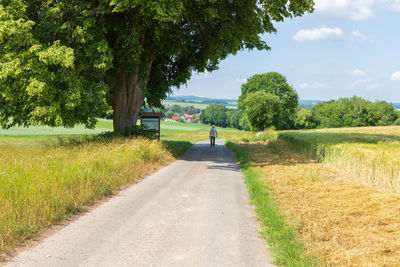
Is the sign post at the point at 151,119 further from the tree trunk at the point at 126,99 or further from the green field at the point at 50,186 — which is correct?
the green field at the point at 50,186

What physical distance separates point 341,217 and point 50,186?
7058mm

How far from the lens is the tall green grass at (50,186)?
5818mm

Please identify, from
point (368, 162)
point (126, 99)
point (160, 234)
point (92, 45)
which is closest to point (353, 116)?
point (126, 99)

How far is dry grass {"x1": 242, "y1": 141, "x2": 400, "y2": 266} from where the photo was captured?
5.10 meters

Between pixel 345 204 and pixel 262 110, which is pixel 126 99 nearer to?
pixel 345 204

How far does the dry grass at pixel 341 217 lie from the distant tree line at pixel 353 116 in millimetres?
96851

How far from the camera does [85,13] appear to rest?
588 inches

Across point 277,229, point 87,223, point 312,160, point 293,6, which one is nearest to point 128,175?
point 87,223

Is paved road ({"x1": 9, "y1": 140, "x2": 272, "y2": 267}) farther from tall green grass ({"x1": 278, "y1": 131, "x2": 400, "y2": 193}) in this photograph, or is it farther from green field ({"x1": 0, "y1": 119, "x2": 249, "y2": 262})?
tall green grass ({"x1": 278, "y1": 131, "x2": 400, "y2": 193})

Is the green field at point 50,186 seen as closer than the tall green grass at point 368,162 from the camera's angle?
Yes

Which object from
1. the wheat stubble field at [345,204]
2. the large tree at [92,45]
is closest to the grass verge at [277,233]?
the wheat stubble field at [345,204]

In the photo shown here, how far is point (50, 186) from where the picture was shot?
7.44 metres

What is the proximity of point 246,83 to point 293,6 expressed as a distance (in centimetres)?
5374

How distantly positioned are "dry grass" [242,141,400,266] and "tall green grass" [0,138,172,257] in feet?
16.8
